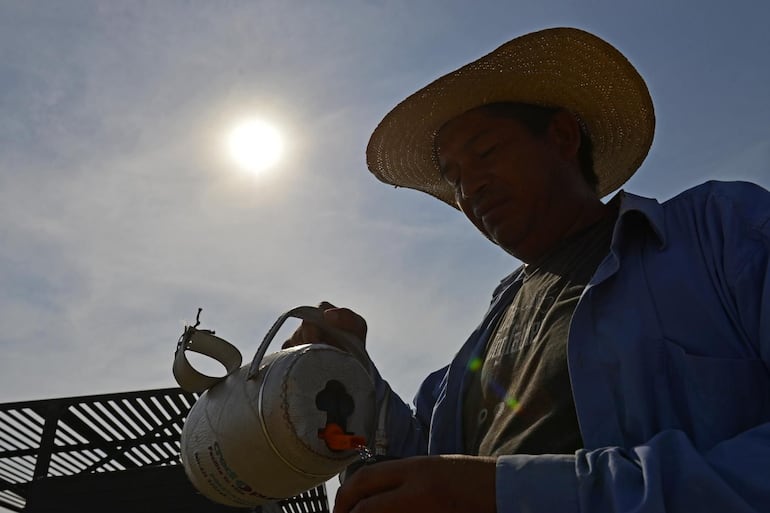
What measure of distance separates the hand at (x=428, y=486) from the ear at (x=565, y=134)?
50.9 inches

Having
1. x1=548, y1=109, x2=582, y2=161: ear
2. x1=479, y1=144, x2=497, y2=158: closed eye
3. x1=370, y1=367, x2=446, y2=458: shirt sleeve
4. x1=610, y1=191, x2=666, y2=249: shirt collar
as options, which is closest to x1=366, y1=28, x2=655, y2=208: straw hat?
x1=548, y1=109, x2=582, y2=161: ear

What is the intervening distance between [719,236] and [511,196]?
651 mm

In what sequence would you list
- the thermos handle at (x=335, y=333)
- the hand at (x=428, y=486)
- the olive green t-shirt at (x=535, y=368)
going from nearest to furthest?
the hand at (x=428, y=486) < the olive green t-shirt at (x=535, y=368) < the thermos handle at (x=335, y=333)

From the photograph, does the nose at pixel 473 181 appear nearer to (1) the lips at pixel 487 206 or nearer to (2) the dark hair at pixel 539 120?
(1) the lips at pixel 487 206

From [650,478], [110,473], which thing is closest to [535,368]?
[650,478]

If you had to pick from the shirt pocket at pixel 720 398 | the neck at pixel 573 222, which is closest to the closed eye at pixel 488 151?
the neck at pixel 573 222

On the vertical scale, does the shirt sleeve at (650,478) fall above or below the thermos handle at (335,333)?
below

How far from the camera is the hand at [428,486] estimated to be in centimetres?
106

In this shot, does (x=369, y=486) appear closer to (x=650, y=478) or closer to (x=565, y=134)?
(x=650, y=478)

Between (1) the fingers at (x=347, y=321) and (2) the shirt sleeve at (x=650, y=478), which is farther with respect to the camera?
(1) the fingers at (x=347, y=321)

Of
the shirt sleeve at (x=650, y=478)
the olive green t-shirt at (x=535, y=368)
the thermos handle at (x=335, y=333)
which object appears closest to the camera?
the shirt sleeve at (x=650, y=478)

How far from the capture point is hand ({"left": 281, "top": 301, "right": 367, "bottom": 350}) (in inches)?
78.9

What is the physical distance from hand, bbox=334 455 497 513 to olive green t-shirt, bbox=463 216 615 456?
0.38 metres

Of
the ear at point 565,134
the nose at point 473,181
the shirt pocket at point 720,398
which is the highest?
the ear at point 565,134
